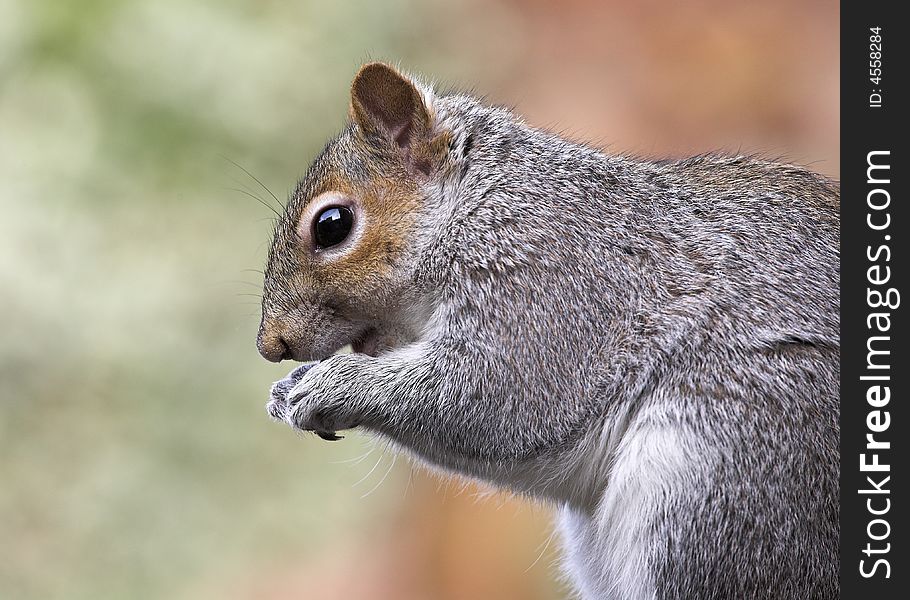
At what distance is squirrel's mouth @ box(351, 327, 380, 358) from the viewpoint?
2.69 metres

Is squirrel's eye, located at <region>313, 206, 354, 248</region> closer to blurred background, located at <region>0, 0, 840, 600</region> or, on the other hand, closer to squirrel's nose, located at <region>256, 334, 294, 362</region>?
squirrel's nose, located at <region>256, 334, 294, 362</region>

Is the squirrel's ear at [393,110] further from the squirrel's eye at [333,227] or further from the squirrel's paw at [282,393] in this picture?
the squirrel's paw at [282,393]

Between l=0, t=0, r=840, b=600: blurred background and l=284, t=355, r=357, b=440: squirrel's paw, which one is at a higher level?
l=0, t=0, r=840, b=600: blurred background

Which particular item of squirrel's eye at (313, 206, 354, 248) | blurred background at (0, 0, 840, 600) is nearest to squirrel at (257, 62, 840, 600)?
squirrel's eye at (313, 206, 354, 248)

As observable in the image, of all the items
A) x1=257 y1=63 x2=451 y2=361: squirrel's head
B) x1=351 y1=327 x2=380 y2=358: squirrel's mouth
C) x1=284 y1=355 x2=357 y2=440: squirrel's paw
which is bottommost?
x1=284 y1=355 x2=357 y2=440: squirrel's paw

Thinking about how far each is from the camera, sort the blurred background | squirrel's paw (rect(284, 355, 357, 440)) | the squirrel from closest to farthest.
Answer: the squirrel < squirrel's paw (rect(284, 355, 357, 440)) < the blurred background

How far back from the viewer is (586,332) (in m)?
2.46

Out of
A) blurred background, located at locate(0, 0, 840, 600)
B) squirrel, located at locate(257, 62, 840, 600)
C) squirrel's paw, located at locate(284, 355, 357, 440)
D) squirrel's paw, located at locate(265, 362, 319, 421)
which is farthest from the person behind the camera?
blurred background, located at locate(0, 0, 840, 600)

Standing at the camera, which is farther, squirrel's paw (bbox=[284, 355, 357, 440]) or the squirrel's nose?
the squirrel's nose

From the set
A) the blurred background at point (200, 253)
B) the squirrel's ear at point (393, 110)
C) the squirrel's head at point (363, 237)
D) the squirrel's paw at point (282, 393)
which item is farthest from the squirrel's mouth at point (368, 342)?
the blurred background at point (200, 253)

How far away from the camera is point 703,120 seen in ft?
21.9

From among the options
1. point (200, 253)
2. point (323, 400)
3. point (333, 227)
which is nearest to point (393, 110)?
point (333, 227)

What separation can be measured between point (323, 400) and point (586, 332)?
0.61 meters
